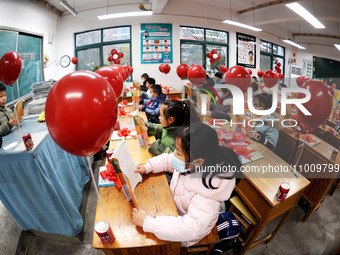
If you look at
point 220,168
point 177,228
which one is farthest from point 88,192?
point 220,168

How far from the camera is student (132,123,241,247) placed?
1.00 metres

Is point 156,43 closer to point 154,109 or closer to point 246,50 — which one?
point 246,50

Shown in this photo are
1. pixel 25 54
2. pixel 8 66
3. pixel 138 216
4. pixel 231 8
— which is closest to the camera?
pixel 138 216

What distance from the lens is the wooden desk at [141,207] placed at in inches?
38.9

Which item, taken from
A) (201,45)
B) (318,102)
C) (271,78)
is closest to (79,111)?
(318,102)

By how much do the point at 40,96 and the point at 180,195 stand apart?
3.75 meters

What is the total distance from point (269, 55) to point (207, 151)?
10.7 m

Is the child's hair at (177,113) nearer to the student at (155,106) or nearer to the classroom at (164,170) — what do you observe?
the classroom at (164,170)

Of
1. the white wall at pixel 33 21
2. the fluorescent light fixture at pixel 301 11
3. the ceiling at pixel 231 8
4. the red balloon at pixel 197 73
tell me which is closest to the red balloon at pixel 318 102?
the red balloon at pixel 197 73

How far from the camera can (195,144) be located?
3.55 feet

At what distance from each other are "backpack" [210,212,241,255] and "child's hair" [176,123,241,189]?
0.50 metres

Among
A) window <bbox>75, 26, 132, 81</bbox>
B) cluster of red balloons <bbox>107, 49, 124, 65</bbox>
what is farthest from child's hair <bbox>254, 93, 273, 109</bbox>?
window <bbox>75, 26, 132, 81</bbox>

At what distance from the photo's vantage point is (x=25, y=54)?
194 inches

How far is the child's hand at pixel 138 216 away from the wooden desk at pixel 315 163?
211 cm
